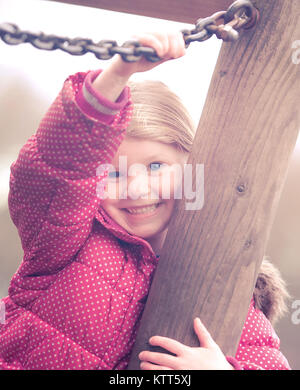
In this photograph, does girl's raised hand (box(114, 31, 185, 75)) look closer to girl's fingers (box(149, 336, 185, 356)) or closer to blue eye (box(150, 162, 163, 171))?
blue eye (box(150, 162, 163, 171))

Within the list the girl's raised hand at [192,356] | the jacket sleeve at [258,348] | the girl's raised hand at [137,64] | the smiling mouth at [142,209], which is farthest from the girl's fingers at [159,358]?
the girl's raised hand at [137,64]

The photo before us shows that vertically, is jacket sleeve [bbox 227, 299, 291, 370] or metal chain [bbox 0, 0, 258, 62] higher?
metal chain [bbox 0, 0, 258, 62]

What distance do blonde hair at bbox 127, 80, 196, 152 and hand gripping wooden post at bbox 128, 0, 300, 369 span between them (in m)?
0.19

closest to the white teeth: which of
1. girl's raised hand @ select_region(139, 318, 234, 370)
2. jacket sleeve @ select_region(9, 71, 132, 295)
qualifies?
jacket sleeve @ select_region(9, 71, 132, 295)

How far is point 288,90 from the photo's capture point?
689mm

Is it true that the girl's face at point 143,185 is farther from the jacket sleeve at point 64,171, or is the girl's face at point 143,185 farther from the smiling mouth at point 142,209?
the jacket sleeve at point 64,171

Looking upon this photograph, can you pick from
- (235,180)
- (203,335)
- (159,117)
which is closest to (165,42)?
(235,180)

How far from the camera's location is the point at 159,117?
93 cm

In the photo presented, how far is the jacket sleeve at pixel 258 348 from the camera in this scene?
854 mm

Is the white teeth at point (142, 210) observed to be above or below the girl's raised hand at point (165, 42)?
below

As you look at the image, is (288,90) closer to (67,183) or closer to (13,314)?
(67,183)

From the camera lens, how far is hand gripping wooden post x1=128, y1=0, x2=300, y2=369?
0.69 m

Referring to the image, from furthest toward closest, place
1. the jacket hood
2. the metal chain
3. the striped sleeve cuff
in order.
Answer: the jacket hood
the striped sleeve cuff
the metal chain

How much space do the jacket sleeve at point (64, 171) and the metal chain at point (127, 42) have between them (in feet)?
0.38
